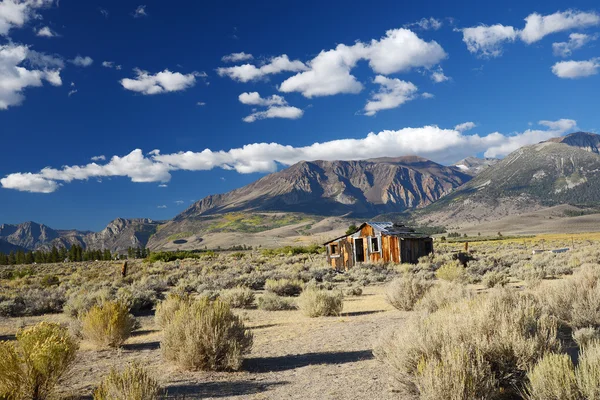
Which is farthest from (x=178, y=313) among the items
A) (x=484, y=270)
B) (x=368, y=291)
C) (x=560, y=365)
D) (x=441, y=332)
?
(x=484, y=270)

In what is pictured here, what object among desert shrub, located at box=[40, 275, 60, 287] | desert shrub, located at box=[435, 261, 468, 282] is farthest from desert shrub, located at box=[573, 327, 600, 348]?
desert shrub, located at box=[40, 275, 60, 287]

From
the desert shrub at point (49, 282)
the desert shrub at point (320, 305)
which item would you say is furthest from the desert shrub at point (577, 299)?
the desert shrub at point (49, 282)

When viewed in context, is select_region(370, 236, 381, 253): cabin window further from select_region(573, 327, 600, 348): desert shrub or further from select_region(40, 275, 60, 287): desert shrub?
select_region(573, 327, 600, 348): desert shrub

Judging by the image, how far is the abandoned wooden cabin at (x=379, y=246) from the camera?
3117 cm

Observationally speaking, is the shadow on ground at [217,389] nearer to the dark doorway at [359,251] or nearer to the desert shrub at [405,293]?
the desert shrub at [405,293]

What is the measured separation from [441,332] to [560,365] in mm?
1494

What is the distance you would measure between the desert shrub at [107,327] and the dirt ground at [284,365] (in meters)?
0.26

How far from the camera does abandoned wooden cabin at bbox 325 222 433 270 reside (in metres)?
31.2

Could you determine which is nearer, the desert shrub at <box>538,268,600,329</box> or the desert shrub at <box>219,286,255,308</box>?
the desert shrub at <box>538,268,600,329</box>

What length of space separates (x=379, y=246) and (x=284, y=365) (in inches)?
1004

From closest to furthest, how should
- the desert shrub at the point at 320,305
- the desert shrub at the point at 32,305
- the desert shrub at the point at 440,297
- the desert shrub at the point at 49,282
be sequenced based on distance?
the desert shrub at the point at 440,297, the desert shrub at the point at 320,305, the desert shrub at the point at 32,305, the desert shrub at the point at 49,282

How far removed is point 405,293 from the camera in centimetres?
1277

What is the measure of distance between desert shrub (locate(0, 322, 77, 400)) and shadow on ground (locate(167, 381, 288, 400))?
1514mm

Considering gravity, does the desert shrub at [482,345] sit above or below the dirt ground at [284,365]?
above
